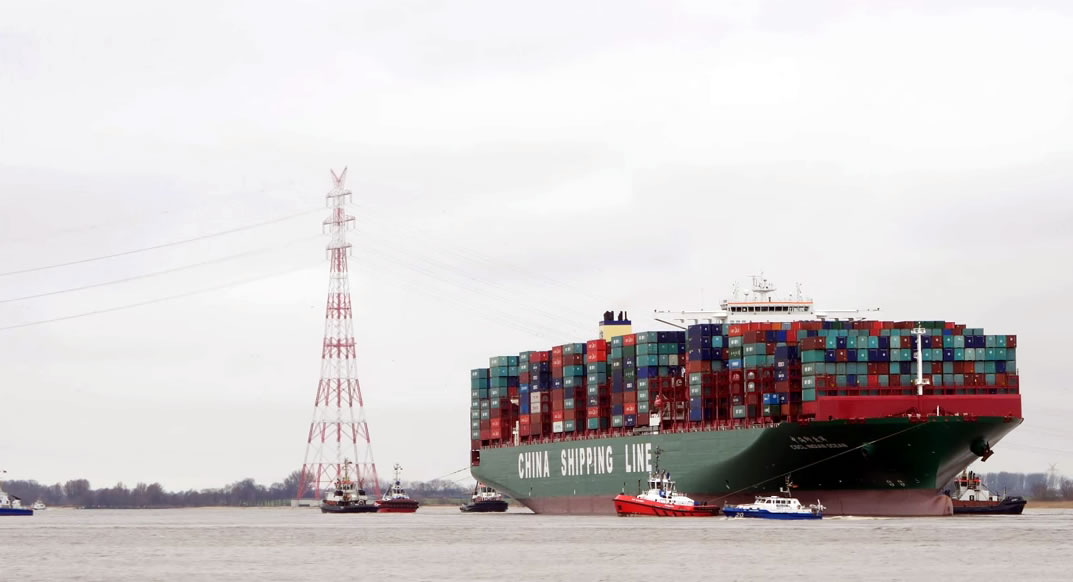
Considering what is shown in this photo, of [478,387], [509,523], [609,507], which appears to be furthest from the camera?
[478,387]


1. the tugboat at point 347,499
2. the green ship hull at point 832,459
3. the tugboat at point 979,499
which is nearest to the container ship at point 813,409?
the green ship hull at point 832,459

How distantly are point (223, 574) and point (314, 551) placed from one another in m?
15.5

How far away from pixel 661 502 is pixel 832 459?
1198 cm

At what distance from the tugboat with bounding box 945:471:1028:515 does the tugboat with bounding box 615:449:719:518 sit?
23348 mm

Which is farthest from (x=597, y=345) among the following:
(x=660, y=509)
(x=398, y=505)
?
(x=398, y=505)

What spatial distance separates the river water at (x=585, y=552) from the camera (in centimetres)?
6234

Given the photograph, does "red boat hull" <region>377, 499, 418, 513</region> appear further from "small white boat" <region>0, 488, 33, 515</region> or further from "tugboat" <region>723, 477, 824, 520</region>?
"tugboat" <region>723, 477, 824, 520</region>

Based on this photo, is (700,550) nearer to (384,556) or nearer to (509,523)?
(384,556)

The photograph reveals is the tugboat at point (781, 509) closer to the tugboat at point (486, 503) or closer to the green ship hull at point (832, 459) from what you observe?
the green ship hull at point (832, 459)

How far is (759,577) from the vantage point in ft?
197

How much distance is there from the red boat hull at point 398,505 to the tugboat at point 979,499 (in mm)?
54240

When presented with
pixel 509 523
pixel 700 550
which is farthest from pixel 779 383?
pixel 700 550

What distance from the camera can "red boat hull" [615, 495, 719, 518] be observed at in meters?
108

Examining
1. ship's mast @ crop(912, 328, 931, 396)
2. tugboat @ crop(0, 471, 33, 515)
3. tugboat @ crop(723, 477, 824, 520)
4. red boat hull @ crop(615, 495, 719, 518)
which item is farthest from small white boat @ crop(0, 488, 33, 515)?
ship's mast @ crop(912, 328, 931, 396)
